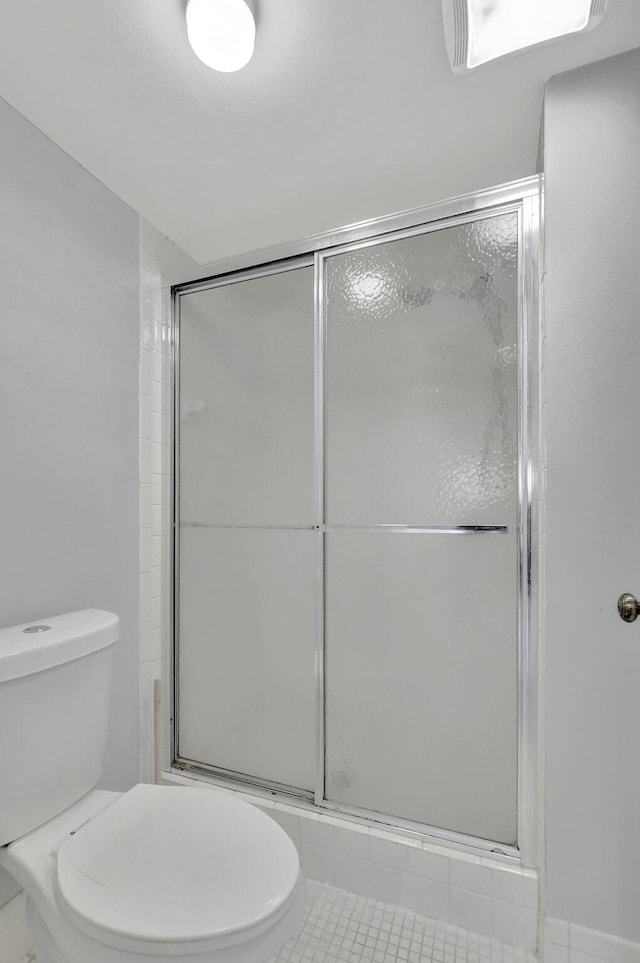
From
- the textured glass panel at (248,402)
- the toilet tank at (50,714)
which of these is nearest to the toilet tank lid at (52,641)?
the toilet tank at (50,714)

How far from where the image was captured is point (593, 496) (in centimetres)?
121

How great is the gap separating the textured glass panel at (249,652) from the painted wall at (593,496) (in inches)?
29.9

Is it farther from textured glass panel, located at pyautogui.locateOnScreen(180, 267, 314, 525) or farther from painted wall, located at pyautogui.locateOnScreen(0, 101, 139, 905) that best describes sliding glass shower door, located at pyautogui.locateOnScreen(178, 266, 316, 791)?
painted wall, located at pyautogui.locateOnScreen(0, 101, 139, 905)

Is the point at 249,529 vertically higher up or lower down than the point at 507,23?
lower down

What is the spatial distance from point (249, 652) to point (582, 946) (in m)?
1.14

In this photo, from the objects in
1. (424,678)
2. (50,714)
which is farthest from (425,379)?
(50,714)

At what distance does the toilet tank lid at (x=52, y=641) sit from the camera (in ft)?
3.64

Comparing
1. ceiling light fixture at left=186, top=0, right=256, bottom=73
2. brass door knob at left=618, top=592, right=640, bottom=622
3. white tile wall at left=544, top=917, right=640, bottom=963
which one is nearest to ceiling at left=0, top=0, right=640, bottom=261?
ceiling light fixture at left=186, top=0, right=256, bottom=73

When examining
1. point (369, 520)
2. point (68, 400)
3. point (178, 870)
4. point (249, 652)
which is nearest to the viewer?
point (178, 870)

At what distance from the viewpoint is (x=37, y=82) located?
1.28 meters

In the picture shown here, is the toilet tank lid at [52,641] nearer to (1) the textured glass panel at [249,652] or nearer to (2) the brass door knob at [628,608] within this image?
(1) the textured glass panel at [249,652]

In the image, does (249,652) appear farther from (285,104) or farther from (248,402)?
(285,104)

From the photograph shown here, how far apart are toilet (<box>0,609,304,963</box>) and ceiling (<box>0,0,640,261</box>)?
1348 mm

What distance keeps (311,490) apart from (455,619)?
1.96 feet
